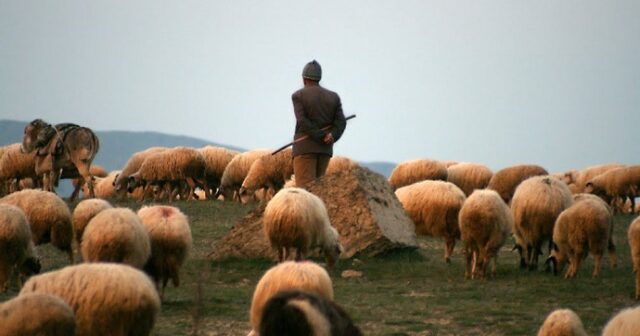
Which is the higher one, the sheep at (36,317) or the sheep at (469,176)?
the sheep at (36,317)

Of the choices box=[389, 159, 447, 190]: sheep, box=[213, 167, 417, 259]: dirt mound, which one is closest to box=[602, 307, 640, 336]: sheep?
box=[213, 167, 417, 259]: dirt mound

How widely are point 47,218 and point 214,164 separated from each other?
23.2m

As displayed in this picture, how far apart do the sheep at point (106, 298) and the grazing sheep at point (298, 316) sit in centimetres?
151

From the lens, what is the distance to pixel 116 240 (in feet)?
44.2

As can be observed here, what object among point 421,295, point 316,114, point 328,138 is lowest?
point 421,295

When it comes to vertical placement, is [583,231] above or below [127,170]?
above

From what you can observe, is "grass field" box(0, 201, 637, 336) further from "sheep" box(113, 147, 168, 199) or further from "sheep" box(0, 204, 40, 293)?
"sheep" box(113, 147, 168, 199)

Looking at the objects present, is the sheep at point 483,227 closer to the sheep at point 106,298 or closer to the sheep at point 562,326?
the sheep at point 562,326

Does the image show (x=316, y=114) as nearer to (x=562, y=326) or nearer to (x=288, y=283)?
(x=288, y=283)

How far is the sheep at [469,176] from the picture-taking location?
1527 inches

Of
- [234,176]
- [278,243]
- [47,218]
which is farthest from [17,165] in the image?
[278,243]

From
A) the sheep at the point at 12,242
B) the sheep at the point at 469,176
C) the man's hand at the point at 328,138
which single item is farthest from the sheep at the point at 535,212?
the sheep at the point at 469,176

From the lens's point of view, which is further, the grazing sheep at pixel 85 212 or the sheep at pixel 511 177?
the sheep at pixel 511 177

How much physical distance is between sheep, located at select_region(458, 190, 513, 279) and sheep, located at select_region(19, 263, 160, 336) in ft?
25.7
